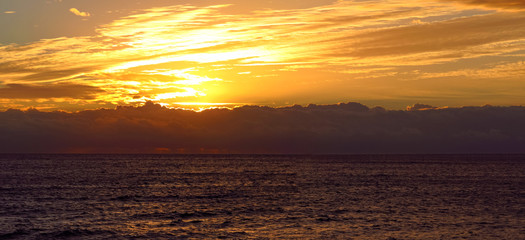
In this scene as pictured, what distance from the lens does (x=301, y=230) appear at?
47.3 m

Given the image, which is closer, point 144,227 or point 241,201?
point 144,227

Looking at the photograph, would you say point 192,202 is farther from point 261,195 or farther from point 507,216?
point 507,216

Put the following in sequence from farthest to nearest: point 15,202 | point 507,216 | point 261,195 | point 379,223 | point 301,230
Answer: point 261,195 → point 15,202 → point 507,216 → point 379,223 → point 301,230

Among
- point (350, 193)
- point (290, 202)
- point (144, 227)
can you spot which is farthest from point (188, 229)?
point (350, 193)

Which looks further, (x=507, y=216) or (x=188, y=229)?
(x=507, y=216)

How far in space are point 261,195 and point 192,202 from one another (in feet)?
47.9

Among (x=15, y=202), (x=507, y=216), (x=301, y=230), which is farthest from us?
(x=15, y=202)

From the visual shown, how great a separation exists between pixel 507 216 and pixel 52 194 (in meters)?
71.9

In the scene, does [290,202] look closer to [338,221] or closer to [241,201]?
[241,201]

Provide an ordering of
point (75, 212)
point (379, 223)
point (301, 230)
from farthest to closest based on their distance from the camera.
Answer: point (75, 212)
point (379, 223)
point (301, 230)

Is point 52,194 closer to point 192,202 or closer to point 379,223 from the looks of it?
point 192,202

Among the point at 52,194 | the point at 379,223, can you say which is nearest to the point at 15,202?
the point at 52,194

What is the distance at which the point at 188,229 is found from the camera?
48.4 m

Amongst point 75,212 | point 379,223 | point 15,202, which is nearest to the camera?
point 379,223
